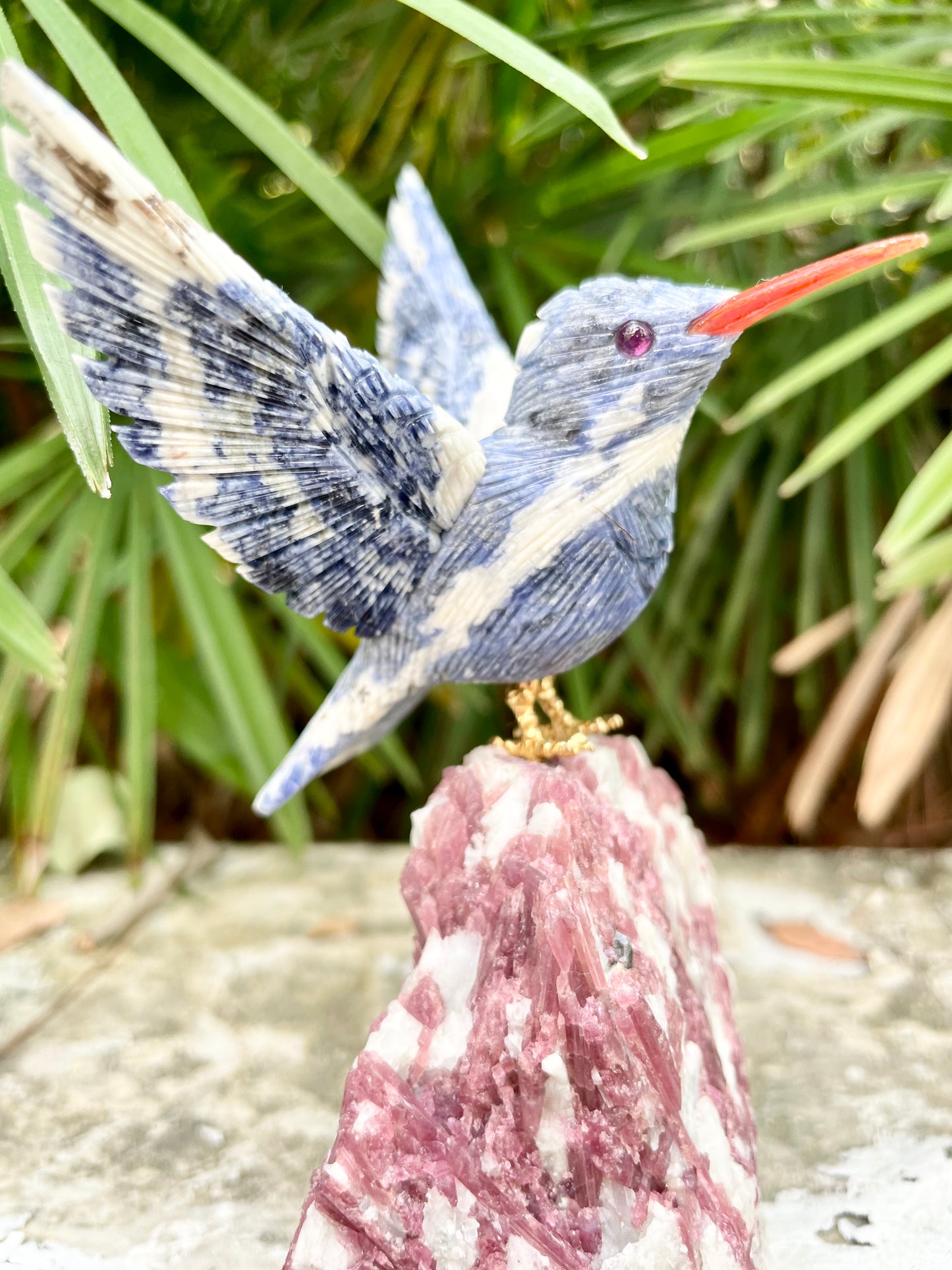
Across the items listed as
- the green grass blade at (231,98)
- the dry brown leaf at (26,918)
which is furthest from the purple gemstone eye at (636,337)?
the dry brown leaf at (26,918)

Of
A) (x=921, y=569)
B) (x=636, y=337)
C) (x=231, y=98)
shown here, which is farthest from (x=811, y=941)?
(x=231, y=98)

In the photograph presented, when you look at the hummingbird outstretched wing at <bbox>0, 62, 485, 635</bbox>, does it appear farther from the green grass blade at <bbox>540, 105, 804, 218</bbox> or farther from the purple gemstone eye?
the green grass blade at <bbox>540, 105, 804, 218</bbox>

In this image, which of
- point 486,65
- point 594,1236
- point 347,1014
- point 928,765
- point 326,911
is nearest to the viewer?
point 594,1236

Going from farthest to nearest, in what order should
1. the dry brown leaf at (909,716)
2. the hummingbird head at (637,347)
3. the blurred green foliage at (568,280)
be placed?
the dry brown leaf at (909,716)
the blurred green foliage at (568,280)
the hummingbird head at (637,347)

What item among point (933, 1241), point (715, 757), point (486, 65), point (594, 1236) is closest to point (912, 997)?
point (933, 1241)

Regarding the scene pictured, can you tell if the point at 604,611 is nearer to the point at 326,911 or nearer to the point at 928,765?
the point at 326,911

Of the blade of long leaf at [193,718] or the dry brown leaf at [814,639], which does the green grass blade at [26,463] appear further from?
the dry brown leaf at [814,639]
